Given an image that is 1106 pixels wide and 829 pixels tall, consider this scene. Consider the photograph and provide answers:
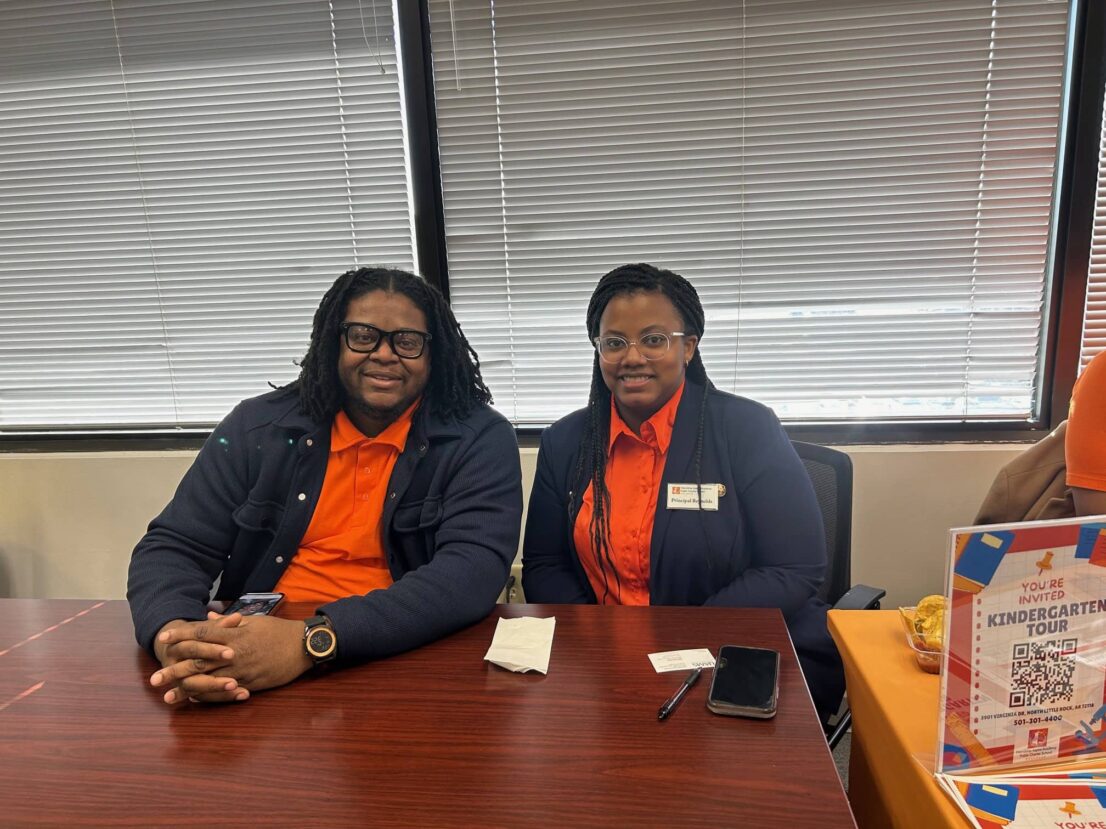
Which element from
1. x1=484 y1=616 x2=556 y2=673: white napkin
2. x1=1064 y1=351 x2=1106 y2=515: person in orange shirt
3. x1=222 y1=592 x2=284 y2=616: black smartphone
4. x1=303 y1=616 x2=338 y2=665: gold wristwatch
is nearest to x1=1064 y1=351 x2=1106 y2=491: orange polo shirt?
x1=1064 y1=351 x2=1106 y2=515: person in orange shirt

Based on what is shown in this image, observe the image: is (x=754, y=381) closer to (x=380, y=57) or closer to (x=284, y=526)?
(x=284, y=526)

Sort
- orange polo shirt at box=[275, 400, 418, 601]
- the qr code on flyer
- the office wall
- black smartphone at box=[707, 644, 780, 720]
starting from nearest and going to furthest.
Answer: the qr code on flyer
black smartphone at box=[707, 644, 780, 720]
orange polo shirt at box=[275, 400, 418, 601]
the office wall

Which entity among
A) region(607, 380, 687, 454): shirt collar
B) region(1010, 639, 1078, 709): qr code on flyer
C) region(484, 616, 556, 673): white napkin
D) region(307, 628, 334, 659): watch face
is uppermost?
region(607, 380, 687, 454): shirt collar

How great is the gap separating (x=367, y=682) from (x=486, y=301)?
5.54ft

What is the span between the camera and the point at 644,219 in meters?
2.29

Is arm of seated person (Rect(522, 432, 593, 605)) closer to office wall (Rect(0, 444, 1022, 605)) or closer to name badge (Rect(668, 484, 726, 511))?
name badge (Rect(668, 484, 726, 511))

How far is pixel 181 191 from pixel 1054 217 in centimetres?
325

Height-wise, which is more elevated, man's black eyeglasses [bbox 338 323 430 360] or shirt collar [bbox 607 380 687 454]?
man's black eyeglasses [bbox 338 323 430 360]

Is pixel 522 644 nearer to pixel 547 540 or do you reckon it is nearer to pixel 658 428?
pixel 547 540

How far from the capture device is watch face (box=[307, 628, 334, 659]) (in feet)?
3.38

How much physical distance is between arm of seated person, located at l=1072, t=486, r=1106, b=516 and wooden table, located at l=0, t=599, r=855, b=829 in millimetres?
635

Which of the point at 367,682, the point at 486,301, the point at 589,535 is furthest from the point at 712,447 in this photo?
the point at 486,301

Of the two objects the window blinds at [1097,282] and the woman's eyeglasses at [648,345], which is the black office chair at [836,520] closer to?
the woman's eyeglasses at [648,345]

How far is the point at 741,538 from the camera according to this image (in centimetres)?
151
